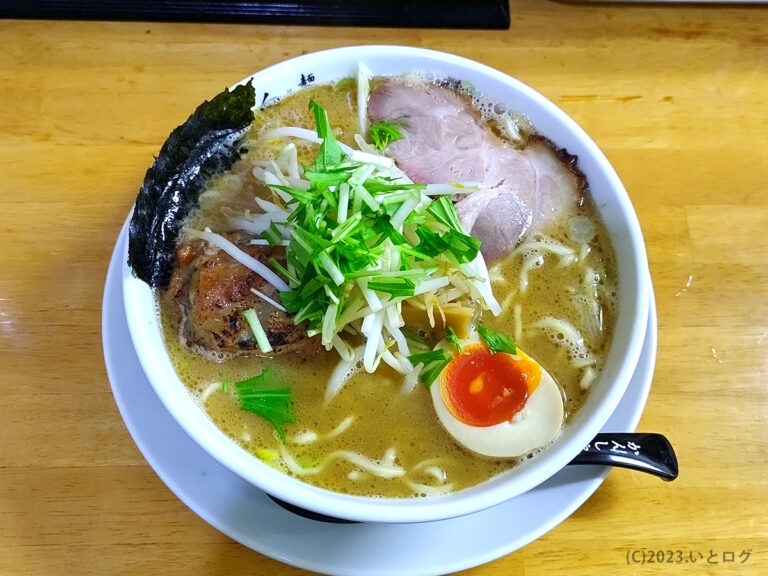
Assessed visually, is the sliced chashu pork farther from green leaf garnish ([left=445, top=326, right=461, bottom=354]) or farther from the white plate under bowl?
the white plate under bowl

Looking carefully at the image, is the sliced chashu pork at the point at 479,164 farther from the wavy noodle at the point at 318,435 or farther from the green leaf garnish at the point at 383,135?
the wavy noodle at the point at 318,435

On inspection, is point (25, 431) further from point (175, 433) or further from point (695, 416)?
point (695, 416)

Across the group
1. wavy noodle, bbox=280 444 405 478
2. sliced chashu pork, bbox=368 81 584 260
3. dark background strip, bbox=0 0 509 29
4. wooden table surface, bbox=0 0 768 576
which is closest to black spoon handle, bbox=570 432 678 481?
wooden table surface, bbox=0 0 768 576

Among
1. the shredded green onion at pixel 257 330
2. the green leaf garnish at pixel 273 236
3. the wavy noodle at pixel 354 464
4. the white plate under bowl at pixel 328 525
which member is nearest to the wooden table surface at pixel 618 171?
the white plate under bowl at pixel 328 525

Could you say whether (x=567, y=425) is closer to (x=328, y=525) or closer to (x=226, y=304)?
(x=328, y=525)

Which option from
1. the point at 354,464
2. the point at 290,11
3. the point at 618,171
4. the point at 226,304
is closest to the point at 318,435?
the point at 354,464

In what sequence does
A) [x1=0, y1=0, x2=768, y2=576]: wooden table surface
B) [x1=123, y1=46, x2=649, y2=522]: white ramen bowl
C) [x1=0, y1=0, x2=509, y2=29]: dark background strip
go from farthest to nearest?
[x1=0, y1=0, x2=509, y2=29]: dark background strip
[x1=0, y1=0, x2=768, y2=576]: wooden table surface
[x1=123, y1=46, x2=649, y2=522]: white ramen bowl
